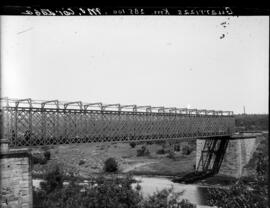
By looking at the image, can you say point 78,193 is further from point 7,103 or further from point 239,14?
point 239,14

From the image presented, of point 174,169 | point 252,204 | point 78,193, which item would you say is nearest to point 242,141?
point 174,169

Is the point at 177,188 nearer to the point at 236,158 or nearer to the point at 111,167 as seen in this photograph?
the point at 236,158

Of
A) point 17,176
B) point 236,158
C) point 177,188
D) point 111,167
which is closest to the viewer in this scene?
point 17,176

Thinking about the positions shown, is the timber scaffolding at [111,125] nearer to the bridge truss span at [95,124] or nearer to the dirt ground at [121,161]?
the bridge truss span at [95,124]

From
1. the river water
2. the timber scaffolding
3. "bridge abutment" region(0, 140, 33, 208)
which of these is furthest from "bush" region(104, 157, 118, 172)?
"bridge abutment" region(0, 140, 33, 208)

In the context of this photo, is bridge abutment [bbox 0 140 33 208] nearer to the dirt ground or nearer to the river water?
the river water

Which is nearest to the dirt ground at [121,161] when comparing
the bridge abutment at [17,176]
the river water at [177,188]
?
the river water at [177,188]

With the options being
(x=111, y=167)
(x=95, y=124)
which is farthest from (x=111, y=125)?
(x=111, y=167)
